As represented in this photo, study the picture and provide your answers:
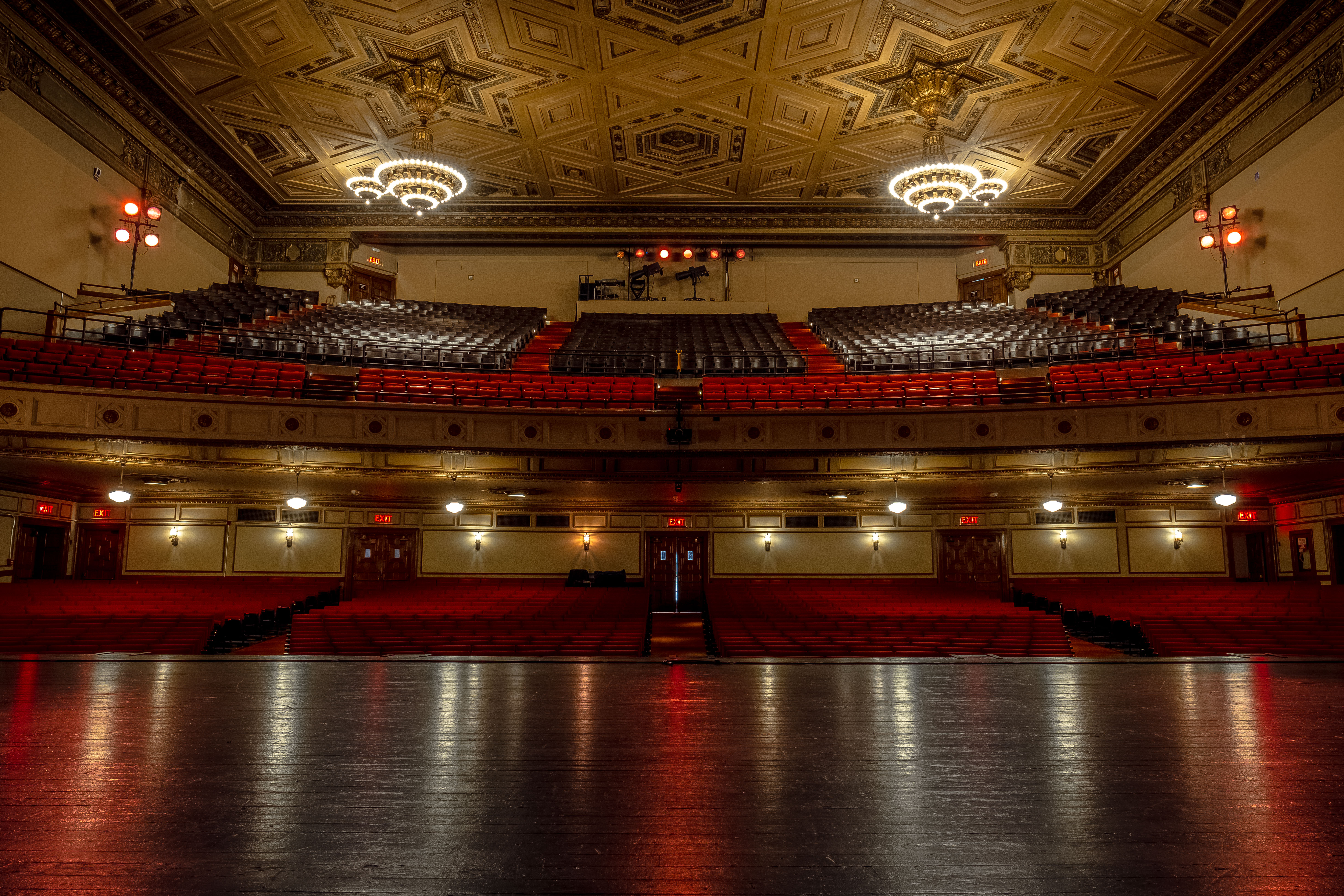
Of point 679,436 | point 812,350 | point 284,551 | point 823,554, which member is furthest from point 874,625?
point 284,551

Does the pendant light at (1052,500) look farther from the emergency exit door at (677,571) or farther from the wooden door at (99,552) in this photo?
the wooden door at (99,552)

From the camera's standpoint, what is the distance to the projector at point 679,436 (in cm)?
1184

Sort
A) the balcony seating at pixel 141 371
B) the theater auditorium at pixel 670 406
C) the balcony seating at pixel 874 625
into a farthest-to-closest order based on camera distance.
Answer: the balcony seating at pixel 141 371 → the balcony seating at pixel 874 625 → the theater auditorium at pixel 670 406

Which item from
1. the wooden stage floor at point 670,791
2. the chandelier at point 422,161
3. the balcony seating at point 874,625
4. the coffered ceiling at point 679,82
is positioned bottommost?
the balcony seating at point 874,625

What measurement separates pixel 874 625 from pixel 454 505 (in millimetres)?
8576

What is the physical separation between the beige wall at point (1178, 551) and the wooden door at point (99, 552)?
19618 mm

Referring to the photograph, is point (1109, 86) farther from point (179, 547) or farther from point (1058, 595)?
point (179, 547)

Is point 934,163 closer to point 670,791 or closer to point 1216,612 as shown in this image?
point 1216,612

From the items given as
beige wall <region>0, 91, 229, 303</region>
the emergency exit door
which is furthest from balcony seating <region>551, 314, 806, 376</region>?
beige wall <region>0, 91, 229, 303</region>

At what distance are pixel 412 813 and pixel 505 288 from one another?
20.4 meters

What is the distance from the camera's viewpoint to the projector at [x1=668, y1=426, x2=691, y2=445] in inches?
466

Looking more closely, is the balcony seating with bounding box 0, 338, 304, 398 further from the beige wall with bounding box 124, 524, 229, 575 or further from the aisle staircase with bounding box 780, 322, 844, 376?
the aisle staircase with bounding box 780, 322, 844, 376

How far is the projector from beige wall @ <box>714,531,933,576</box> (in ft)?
13.9

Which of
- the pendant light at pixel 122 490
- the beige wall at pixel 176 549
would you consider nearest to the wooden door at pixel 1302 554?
the pendant light at pixel 122 490
